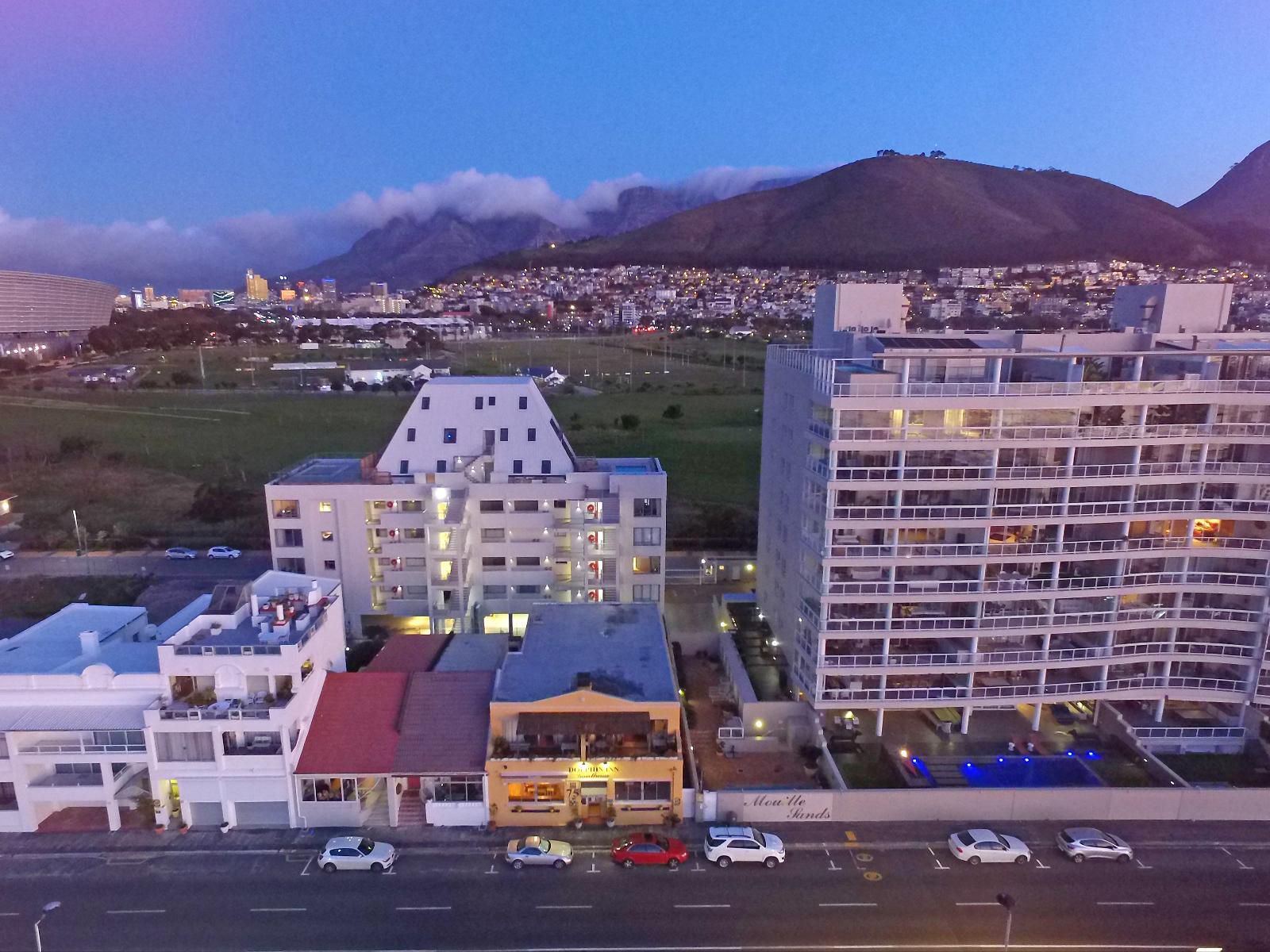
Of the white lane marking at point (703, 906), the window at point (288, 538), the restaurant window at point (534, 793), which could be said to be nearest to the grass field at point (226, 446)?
the window at point (288, 538)

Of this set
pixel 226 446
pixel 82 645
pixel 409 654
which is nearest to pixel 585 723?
pixel 409 654

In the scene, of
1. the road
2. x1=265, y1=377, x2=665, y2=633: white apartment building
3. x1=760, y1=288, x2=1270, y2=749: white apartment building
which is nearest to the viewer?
the road

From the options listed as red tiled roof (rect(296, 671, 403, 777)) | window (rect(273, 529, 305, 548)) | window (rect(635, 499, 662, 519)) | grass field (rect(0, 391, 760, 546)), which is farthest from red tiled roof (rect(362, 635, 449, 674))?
grass field (rect(0, 391, 760, 546))

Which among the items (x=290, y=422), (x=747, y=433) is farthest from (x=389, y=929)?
(x=290, y=422)

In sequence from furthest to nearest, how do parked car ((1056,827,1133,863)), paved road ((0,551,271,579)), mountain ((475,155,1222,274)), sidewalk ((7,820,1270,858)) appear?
mountain ((475,155,1222,274)), paved road ((0,551,271,579)), sidewalk ((7,820,1270,858)), parked car ((1056,827,1133,863))

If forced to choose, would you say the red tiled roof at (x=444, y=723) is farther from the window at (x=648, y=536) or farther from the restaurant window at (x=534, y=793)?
the window at (x=648, y=536)

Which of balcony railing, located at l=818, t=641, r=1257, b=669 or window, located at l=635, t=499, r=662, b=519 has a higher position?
window, located at l=635, t=499, r=662, b=519

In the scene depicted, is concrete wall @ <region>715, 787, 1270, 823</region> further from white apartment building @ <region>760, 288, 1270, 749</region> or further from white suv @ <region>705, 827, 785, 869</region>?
white apartment building @ <region>760, 288, 1270, 749</region>
